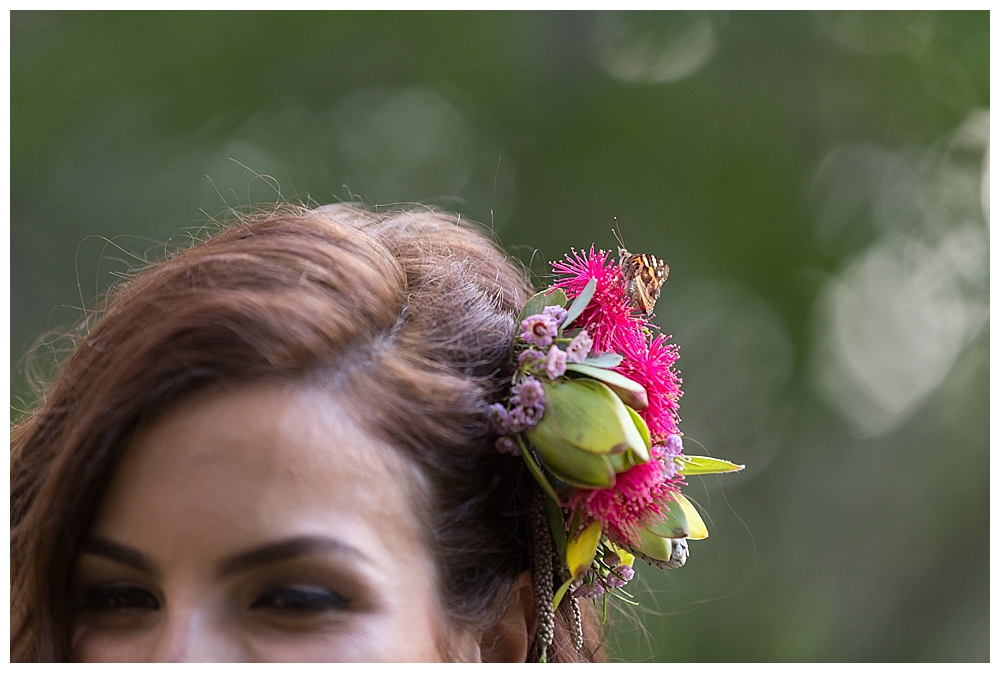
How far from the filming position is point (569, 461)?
44.0 inches

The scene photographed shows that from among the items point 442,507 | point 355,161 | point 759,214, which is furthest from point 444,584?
point 759,214

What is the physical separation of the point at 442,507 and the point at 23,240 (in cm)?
308

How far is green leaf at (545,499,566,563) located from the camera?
3.90 feet

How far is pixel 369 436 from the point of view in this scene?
3.73ft

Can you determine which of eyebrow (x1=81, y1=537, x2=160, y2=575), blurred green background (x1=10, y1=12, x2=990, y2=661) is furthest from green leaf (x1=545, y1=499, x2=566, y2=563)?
blurred green background (x1=10, y1=12, x2=990, y2=661)

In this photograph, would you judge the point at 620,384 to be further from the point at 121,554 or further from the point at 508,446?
the point at 121,554

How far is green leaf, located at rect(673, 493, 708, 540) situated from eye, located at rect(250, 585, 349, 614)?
0.52 meters

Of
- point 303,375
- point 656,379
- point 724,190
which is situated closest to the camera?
point 303,375

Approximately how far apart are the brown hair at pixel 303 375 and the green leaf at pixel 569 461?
0.10 m

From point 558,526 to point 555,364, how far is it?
0.76 feet

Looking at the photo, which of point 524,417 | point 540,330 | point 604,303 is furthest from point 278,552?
point 604,303

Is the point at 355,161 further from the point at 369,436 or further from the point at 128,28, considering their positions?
the point at 369,436

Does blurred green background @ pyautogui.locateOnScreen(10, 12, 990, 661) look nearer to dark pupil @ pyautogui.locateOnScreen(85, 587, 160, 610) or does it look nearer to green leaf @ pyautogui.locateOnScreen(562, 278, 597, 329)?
green leaf @ pyautogui.locateOnScreen(562, 278, 597, 329)

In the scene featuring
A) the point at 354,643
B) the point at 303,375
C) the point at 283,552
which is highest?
the point at 303,375
